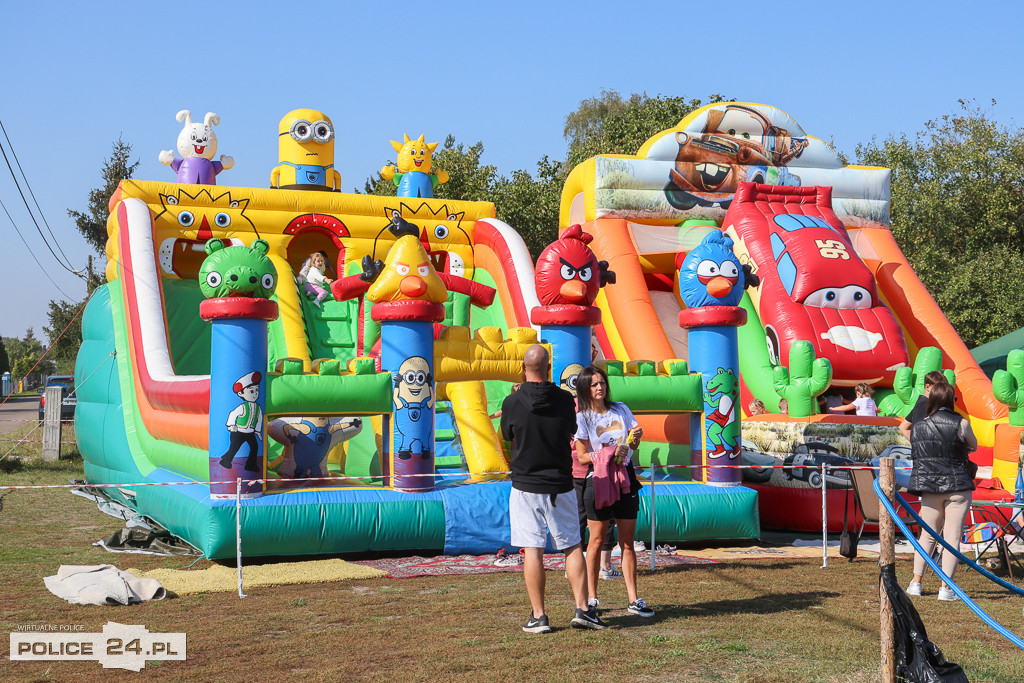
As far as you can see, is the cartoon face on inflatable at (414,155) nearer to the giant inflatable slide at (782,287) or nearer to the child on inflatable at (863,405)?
the giant inflatable slide at (782,287)

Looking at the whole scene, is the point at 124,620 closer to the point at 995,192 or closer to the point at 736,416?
the point at 736,416

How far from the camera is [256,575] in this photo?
6.25m

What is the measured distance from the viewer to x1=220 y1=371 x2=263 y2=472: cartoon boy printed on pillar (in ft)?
22.5

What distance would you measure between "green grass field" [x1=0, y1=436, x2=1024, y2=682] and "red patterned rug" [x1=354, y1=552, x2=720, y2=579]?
0.27m

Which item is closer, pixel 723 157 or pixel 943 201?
pixel 723 157

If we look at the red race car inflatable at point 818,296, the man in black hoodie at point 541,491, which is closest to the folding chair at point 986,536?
the red race car inflatable at point 818,296

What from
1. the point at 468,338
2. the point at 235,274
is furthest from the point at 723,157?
the point at 235,274

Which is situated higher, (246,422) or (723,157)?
(723,157)

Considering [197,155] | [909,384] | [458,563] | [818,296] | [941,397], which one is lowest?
[458,563]

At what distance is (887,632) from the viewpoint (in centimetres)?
339

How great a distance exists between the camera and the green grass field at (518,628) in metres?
3.85

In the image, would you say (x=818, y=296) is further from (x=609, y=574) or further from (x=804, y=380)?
(x=609, y=574)

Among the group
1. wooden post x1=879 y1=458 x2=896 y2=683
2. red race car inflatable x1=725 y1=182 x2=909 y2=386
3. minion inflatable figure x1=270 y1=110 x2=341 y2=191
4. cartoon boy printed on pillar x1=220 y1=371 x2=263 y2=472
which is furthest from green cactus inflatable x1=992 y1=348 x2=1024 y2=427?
minion inflatable figure x1=270 y1=110 x2=341 y2=191

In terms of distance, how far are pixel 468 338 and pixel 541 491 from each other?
3.98 m
